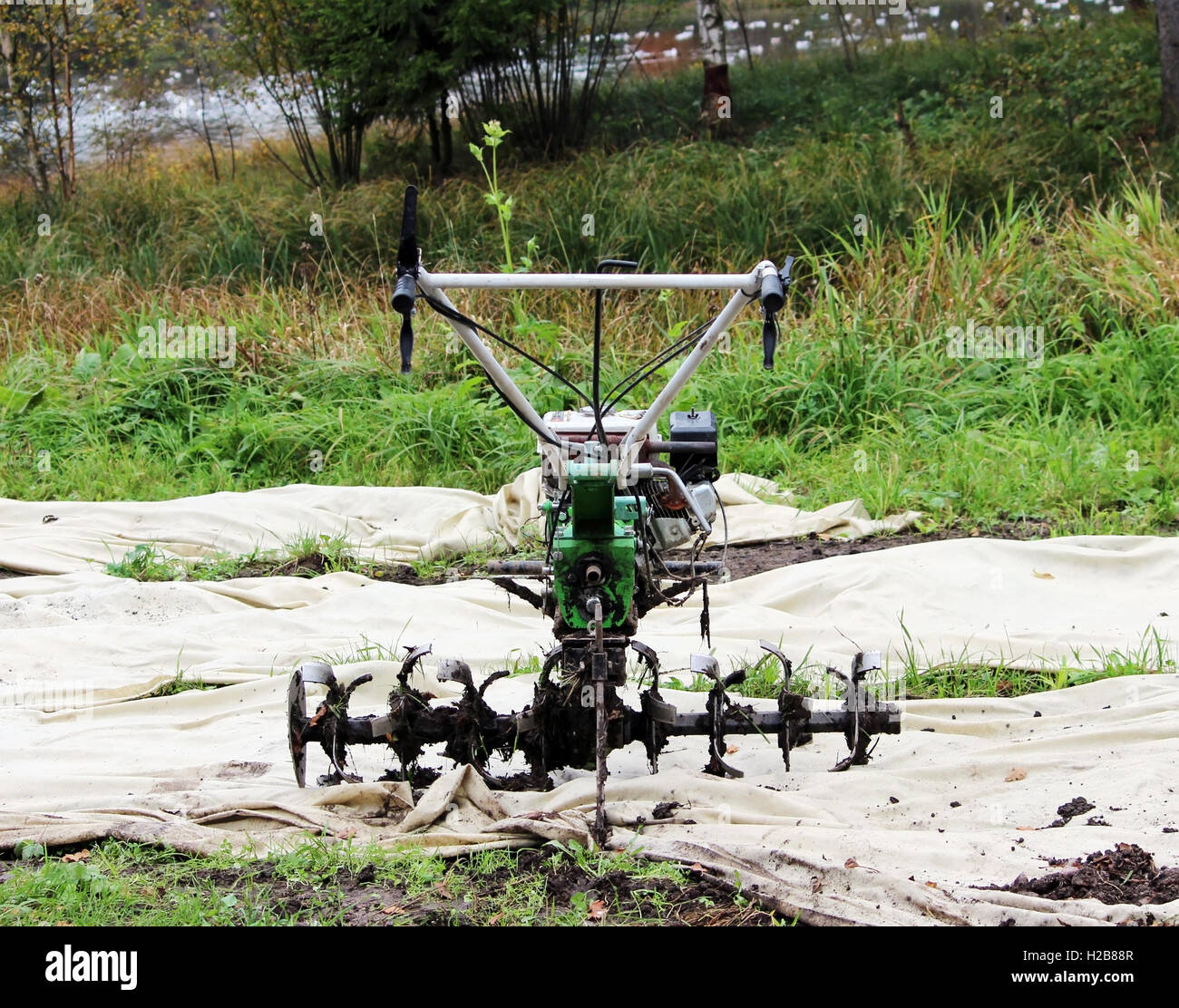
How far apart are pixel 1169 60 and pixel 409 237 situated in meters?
9.20

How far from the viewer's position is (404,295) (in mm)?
2723

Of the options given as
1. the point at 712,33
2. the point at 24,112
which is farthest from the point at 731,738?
the point at 24,112

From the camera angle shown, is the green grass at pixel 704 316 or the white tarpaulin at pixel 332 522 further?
the green grass at pixel 704 316

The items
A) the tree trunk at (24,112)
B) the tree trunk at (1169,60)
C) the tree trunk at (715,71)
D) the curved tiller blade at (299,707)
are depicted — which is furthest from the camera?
the tree trunk at (715,71)

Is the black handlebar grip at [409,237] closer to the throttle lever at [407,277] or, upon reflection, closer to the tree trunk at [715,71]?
the throttle lever at [407,277]

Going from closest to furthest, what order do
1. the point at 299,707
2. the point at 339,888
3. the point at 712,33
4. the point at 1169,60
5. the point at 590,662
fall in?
the point at 339,888 → the point at 590,662 → the point at 299,707 → the point at 1169,60 → the point at 712,33

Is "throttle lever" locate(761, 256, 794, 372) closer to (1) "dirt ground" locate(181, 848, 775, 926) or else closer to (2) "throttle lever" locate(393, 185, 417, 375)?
(2) "throttle lever" locate(393, 185, 417, 375)

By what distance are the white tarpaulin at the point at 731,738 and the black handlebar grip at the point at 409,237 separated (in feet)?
4.25

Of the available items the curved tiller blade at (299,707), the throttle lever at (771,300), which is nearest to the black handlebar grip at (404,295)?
the throttle lever at (771,300)

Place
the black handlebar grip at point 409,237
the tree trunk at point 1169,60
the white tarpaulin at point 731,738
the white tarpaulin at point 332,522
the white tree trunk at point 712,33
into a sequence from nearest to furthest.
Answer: the black handlebar grip at point 409,237
the white tarpaulin at point 731,738
the white tarpaulin at point 332,522
the tree trunk at point 1169,60
the white tree trunk at point 712,33

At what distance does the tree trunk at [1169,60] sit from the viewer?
9.78m

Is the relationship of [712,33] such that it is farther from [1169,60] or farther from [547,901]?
[547,901]

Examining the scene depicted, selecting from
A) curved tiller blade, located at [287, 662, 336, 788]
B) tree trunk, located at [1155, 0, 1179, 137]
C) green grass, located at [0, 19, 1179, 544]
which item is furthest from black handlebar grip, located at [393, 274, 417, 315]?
tree trunk, located at [1155, 0, 1179, 137]

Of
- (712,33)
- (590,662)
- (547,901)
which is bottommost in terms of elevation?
(547,901)
